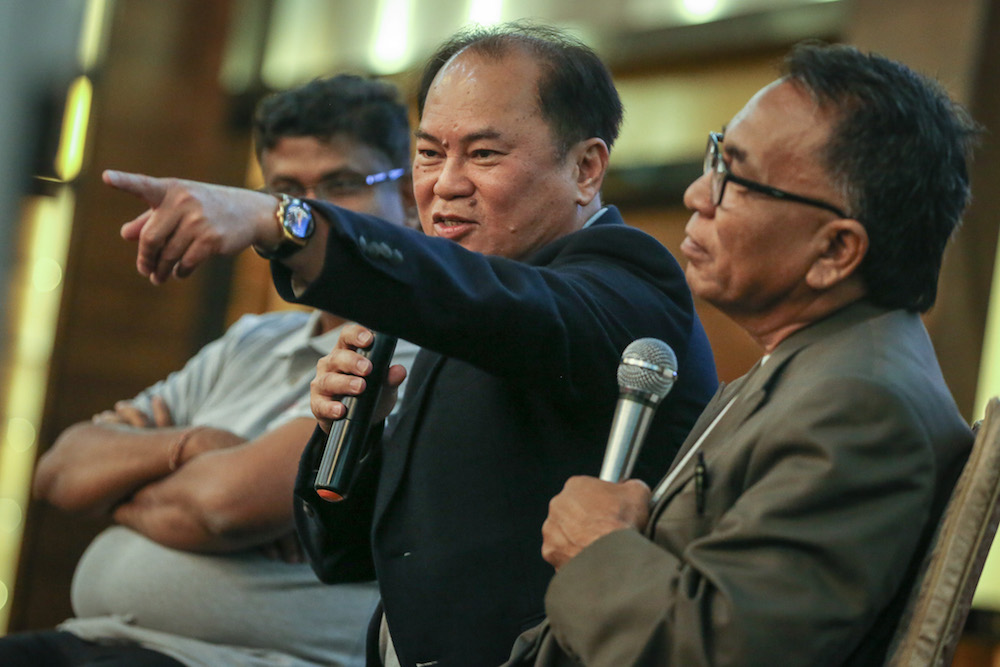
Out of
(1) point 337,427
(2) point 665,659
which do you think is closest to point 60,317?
(1) point 337,427

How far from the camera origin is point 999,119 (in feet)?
10.9

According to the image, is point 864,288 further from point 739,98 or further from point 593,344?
point 739,98

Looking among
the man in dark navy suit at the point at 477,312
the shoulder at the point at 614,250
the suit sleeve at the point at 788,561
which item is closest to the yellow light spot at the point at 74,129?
the man in dark navy suit at the point at 477,312

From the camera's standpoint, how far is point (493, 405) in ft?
6.31

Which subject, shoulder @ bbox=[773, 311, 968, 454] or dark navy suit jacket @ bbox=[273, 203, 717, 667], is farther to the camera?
dark navy suit jacket @ bbox=[273, 203, 717, 667]

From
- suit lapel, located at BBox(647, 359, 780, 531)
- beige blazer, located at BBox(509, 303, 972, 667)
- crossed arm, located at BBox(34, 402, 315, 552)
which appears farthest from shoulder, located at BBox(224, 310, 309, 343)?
beige blazer, located at BBox(509, 303, 972, 667)

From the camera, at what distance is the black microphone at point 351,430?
1909 mm

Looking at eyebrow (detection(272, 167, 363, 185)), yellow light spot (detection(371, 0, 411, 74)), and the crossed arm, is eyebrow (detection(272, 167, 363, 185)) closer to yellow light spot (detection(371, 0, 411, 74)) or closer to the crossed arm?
the crossed arm

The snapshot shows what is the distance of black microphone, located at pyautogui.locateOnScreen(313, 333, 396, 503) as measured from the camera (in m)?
1.91

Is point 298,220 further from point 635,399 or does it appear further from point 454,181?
point 454,181

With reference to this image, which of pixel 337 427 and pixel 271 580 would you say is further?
pixel 271 580

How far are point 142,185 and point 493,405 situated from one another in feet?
2.42

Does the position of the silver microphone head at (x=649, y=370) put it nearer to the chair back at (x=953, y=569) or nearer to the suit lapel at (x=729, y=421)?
the suit lapel at (x=729, y=421)

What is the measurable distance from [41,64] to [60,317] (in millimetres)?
1431
